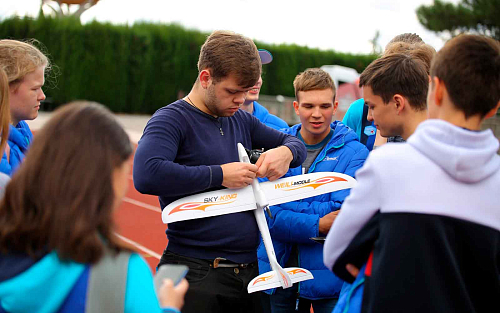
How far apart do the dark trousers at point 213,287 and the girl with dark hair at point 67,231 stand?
0.96 metres

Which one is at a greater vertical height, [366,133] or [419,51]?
[419,51]

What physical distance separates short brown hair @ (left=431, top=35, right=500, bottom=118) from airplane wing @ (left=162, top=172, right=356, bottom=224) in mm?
1177

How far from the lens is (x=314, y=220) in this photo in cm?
278

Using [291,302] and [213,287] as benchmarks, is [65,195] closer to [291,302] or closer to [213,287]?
[213,287]

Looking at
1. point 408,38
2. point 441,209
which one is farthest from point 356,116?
point 441,209

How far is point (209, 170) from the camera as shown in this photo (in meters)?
2.29

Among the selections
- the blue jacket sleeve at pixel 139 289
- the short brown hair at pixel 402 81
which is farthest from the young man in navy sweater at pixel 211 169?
the blue jacket sleeve at pixel 139 289

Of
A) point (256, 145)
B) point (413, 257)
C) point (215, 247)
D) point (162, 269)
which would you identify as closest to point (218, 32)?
point (256, 145)

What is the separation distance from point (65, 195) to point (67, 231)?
95mm

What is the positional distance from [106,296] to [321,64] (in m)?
29.0

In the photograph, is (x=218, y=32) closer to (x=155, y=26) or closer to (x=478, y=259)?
(x=478, y=259)

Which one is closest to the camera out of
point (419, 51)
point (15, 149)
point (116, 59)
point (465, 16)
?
point (15, 149)

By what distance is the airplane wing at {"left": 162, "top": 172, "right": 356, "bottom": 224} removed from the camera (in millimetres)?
2328

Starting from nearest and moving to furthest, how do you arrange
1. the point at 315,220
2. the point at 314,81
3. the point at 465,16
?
1. the point at 315,220
2. the point at 314,81
3. the point at 465,16
